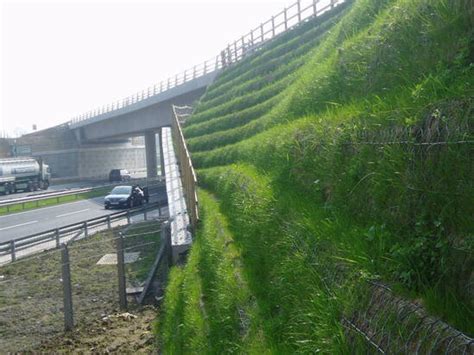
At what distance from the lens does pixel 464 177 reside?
12.4 ft

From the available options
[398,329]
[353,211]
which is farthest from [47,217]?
[398,329]

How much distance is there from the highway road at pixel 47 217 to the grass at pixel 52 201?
101cm

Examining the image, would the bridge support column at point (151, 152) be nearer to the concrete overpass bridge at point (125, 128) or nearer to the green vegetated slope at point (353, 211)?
the concrete overpass bridge at point (125, 128)

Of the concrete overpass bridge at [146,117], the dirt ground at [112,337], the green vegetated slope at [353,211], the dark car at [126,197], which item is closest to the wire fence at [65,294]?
the dirt ground at [112,337]

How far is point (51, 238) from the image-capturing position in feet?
62.7

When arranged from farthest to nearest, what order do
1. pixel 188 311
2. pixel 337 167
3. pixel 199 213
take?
1. pixel 199 213
2. pixel 188 311
3. pixel 337 167

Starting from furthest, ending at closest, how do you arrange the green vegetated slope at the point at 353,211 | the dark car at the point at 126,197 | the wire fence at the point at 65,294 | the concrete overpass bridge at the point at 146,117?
the concrete overpass bridge at the point at 146,117, the dark car at the point at 126,197, the wire fence at the point at 65,294, the green vegetated slope at the point at 353,211

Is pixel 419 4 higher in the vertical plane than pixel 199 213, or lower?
higher

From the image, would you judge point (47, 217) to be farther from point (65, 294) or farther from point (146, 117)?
point (65, 294)

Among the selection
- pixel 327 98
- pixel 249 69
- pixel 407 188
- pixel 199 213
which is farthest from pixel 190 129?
pixel 407 188

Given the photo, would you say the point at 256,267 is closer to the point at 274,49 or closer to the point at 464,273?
the point at 464,273

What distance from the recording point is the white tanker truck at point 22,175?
2124 inches

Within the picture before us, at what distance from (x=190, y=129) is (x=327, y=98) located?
62.8 ft

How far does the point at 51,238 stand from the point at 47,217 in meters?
15.4
